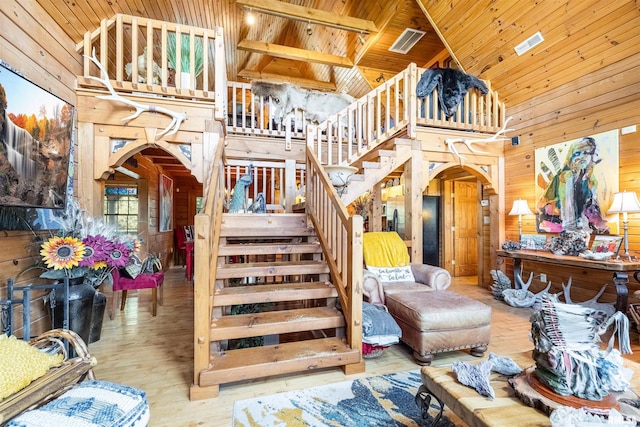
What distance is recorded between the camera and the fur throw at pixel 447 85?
4176 mm

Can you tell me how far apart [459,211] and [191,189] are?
22.9ft

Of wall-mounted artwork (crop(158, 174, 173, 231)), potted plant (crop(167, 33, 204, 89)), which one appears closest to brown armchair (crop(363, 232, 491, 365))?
potted plant (crop(167, 33, 204, 89))

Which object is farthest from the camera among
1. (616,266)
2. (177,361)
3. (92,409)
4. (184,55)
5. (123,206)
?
(123,206)

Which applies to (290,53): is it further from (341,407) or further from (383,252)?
(341,407)

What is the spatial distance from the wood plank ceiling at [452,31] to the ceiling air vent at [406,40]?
11 centimetres

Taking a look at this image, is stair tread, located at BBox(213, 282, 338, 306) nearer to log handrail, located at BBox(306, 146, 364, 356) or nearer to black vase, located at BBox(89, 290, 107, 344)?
log handrail, located at BBox(306, 146, 364, 356)

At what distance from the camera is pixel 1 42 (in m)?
1.98

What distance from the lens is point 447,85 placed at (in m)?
4.27

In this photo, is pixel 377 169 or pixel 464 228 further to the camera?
pixel 464 228

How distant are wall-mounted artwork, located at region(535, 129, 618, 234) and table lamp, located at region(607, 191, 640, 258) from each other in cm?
32

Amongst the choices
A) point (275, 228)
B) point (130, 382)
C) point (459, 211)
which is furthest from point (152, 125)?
point (459, 211)

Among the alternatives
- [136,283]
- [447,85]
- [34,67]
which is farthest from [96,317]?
[447,85]

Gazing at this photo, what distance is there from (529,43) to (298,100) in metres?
3.35

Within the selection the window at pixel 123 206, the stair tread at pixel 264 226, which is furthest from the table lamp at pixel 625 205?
the window at pixel 123 206
